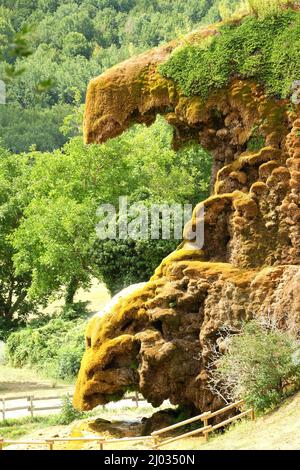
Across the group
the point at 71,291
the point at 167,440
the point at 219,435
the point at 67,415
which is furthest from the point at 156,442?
the point at 71,291

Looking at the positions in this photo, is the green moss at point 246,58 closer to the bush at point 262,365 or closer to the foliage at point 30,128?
the bush at point 262,365

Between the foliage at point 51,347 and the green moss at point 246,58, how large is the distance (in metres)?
16.6

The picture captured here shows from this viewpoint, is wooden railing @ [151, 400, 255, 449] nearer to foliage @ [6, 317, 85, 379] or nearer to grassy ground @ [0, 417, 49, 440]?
grassy ground @ [0, 417, 49, 440]

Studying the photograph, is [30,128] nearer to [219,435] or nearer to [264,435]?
[219,435]

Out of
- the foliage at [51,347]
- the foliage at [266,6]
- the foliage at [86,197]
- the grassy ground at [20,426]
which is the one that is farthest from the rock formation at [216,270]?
the foliage at [86,197]

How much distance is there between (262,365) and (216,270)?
246 centimetres

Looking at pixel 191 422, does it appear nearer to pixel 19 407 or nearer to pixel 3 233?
pixel 19 407

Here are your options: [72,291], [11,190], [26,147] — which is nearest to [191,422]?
[72,291]

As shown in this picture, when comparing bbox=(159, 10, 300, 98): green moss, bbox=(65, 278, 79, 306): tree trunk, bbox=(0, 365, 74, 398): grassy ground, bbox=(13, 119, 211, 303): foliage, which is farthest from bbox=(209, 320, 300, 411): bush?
bbox=(65, 278, 79, 306): tree trunk

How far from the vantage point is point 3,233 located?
50.9 meters

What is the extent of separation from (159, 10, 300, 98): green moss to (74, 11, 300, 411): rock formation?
21 centimetres
